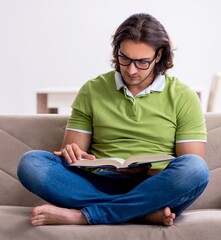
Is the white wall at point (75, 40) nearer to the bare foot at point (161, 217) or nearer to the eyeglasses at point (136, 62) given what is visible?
the eyeglasses at point (136, 62)

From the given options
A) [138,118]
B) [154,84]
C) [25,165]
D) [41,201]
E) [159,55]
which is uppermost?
[159,55]

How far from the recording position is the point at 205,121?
259 cm

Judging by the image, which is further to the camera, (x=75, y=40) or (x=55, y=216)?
(x=75, y=40)

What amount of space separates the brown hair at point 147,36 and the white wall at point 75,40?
3423mm

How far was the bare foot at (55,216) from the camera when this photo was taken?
206cm

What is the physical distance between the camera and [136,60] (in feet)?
7.79

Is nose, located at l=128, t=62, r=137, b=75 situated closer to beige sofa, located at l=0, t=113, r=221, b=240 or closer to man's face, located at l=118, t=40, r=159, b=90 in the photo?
man's face, located at l=118, t=40, r=159, b=90

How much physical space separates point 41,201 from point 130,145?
1.45 feet

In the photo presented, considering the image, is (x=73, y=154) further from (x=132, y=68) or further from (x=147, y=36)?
(x=147, y=36)

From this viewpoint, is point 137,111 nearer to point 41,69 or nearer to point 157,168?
point 157,168

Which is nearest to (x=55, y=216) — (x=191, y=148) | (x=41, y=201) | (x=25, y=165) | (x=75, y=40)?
(x=25, y=165)

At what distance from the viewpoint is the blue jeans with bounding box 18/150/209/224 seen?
6.77ft

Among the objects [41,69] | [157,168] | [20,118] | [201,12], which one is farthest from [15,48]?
[157,168]

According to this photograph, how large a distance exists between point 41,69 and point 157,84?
11.8ft
